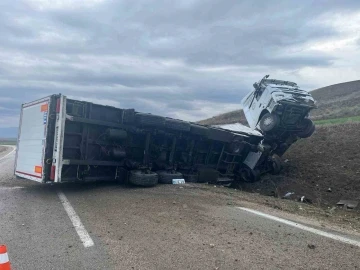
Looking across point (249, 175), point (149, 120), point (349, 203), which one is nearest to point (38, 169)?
point (149, 120)

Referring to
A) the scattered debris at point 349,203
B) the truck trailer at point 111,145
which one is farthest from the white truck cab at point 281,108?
the scattered debris at point 349,203

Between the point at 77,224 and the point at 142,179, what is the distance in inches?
137

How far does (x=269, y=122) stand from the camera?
1178cm

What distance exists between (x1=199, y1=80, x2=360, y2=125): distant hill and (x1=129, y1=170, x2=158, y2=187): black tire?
13.8 metres

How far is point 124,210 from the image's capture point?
641 cm

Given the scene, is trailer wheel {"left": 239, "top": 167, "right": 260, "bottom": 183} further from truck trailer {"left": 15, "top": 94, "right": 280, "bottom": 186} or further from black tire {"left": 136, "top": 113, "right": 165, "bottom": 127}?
black tire {"left": 136, "top": 113, "right": 165, "bottom": 127}

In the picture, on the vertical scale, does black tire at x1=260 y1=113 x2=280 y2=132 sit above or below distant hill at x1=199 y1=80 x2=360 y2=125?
below

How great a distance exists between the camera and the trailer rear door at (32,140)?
8164mm

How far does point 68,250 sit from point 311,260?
9.04 ft

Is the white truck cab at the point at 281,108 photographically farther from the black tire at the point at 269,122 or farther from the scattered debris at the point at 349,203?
the scattered debris at the point at 349,203

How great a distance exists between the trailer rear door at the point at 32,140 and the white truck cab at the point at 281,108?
22.2 ft

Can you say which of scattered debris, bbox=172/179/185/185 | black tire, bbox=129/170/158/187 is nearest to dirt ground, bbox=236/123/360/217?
scattered debris, bbox=172/179/185/185

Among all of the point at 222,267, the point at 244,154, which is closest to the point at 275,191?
the point at 244,154

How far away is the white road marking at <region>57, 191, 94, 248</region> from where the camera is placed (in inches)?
182
